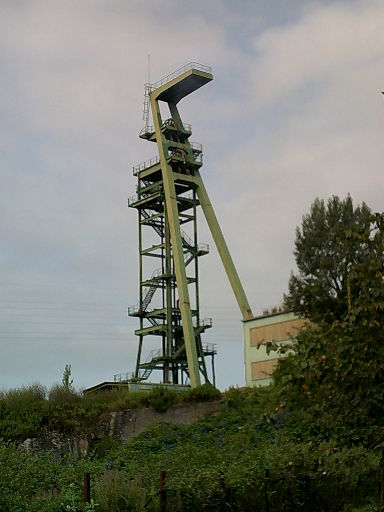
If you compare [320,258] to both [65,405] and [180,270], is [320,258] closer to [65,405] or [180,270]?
[180,270]

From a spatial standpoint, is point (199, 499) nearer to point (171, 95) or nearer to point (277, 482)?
point (277, 482)

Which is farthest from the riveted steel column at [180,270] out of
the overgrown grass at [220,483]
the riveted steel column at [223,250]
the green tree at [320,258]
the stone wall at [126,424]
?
the overgrown grass at [220,483]

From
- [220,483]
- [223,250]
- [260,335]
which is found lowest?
[220,483]

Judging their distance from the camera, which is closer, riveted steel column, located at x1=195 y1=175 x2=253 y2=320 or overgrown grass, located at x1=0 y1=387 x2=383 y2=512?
overgrown grass, located at x1=0 y1=387 x2=383 y2=512

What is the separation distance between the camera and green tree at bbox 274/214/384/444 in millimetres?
5379

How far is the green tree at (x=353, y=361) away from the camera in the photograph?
538 cm

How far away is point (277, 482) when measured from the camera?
988 cm

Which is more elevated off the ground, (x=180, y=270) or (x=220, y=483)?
(x=180, y=270)

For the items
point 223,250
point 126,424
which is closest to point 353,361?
point 126,424

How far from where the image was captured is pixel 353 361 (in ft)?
17.5

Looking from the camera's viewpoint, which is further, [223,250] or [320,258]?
[223,250]

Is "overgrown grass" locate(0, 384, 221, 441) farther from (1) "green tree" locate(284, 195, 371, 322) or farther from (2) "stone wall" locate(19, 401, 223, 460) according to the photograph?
(1) "green tree" locate(284, 195, 371, 322)

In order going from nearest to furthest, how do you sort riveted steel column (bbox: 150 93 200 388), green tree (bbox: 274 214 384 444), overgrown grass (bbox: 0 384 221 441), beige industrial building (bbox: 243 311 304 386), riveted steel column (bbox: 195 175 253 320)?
green tree (bbox: 274 214 384 444)
overgrown grass (bbox: 0 384 221 441)
beige industrial building (bbox: 243 311 304 386)
riveted steel column (bbox: 150 93 200 388)
riveted steel column (bbox: 195 175 253 320)

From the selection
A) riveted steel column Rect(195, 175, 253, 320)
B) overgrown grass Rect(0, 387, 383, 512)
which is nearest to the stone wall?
overgrown grass Rect(0, 387, 383, 512)
